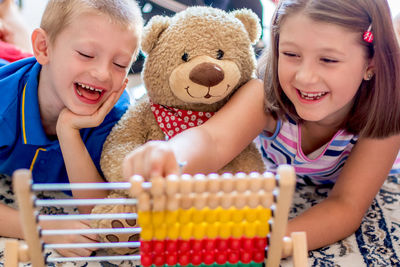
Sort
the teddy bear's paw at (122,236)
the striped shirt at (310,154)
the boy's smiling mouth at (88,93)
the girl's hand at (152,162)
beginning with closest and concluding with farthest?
the girl's hand at (152,162)
the teddy bear's paw at (122,236)
the boy's smiling mouth at (88,93)
the striped shirt at (310,154)

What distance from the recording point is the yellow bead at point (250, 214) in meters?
0.63

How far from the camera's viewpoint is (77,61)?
85 centimetres

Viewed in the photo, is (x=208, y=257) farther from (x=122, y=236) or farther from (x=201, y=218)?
(x=122, y=236)

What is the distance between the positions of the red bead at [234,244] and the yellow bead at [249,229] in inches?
0.7

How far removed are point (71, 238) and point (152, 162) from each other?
377mm

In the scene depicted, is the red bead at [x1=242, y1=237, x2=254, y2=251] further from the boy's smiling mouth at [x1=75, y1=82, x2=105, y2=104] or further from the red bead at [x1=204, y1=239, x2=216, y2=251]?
the boy's smiling mouth at [x1=75, y1=82, x2=105, y2=104]

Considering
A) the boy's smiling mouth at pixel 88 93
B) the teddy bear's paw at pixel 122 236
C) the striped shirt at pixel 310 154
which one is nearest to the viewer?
the teddy bear's paw at pixel 122 236

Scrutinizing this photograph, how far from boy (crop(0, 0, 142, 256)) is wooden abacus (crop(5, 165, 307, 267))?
0.25 m

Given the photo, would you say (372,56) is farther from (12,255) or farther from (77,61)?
(12,255)

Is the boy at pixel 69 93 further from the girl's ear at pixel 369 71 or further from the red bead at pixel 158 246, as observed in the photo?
the girl's ear at pixel 369 71

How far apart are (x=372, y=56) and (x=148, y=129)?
495 millimetres

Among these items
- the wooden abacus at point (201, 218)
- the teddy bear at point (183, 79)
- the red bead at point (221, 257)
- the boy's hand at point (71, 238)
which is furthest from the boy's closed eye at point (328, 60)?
the boy's hand at point (71, 238)

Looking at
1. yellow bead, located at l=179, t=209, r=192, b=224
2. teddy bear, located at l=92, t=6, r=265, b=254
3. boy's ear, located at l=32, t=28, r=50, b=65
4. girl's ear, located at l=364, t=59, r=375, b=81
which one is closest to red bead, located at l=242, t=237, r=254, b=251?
yellow bead, located at l=179, t=209, r=192, b=224

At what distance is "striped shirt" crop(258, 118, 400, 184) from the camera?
992 mm
